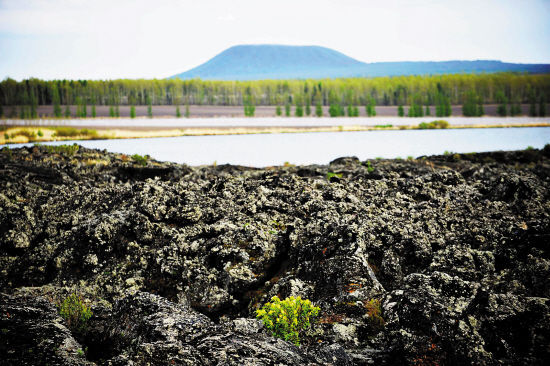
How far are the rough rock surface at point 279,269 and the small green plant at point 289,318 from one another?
27 centimetres

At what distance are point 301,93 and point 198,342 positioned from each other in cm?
13413

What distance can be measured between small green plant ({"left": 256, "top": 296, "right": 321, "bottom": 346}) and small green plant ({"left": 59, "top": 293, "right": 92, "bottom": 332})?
3469 millimetres

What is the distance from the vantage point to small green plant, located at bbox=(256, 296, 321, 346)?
731 cm

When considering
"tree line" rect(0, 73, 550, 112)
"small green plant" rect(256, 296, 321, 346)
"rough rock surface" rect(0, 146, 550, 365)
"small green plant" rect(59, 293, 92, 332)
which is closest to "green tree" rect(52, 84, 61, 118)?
"tree line" rect(0, 73, 550, 112)

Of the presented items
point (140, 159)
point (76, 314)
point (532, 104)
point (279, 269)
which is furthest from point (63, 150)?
point (532, 104)

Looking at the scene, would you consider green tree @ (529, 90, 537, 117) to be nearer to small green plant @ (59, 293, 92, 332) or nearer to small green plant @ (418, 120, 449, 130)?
small green plant @ (418, 120, 449, 130)

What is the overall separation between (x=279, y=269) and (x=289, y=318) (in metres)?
2.83

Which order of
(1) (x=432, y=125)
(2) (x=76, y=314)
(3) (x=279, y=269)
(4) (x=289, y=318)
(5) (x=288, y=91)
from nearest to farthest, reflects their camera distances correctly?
(4) (x=289, y=318) → (2) (x=76, y=314) → (3) (x=279, y=269) → (1) (x=432, y=125) → (5) (x=288, y=91)

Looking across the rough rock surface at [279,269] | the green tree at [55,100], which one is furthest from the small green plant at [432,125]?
the green tree at [55,100]

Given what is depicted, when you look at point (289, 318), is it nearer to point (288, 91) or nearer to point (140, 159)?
point (140, 159)

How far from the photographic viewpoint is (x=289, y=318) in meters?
7.54

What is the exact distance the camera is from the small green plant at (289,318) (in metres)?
7.31

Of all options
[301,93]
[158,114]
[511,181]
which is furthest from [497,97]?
[511,181]

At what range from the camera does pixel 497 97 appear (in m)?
123
